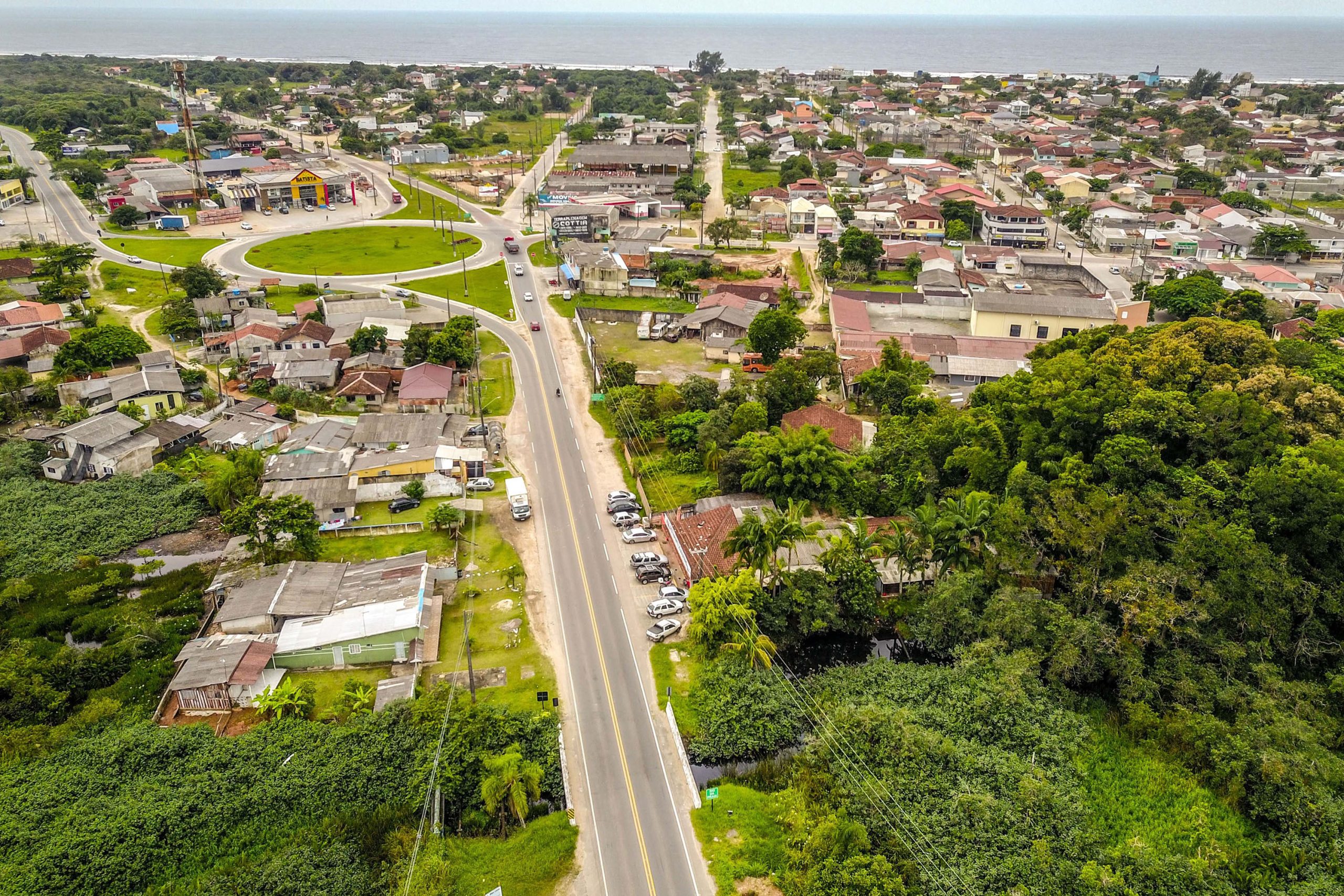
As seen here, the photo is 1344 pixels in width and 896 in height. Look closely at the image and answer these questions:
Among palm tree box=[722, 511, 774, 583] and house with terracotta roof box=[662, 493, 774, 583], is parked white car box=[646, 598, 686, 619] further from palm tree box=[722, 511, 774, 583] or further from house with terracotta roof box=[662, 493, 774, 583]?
palm tree box=[722, 511, 774, 583]

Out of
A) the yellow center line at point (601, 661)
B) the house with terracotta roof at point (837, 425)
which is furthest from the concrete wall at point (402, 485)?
the house with terracotta roof at point (837, 425)

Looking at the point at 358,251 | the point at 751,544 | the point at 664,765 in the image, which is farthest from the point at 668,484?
the point at 358,251

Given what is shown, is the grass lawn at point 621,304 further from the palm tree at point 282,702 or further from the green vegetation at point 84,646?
the palm tree at point 282,702

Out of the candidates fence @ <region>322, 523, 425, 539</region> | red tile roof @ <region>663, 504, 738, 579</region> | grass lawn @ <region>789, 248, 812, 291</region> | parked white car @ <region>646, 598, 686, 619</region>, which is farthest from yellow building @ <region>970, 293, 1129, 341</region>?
fence @ <region>322, 523, 425, 539</region>

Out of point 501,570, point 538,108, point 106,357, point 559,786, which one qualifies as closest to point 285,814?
point 559,786

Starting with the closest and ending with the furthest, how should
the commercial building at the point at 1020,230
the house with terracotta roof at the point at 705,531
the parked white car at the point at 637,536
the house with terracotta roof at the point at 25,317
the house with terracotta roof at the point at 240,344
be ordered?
the house with terracotta roof at the point at 705,531 → the parked white car at the point at 637,536 → the house with terracotta roof at the point at 240,344 → the house with terracotta roof at the point at 25,317 → the commercial building at the point at 1020,230

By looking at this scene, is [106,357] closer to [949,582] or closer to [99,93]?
[949,582]
